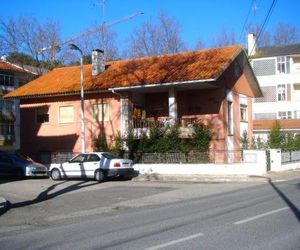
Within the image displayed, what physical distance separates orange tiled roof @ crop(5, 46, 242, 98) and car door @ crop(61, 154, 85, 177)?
691 cm

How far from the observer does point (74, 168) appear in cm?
2611

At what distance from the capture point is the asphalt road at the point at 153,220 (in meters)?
9.01

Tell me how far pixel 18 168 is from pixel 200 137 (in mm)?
10423

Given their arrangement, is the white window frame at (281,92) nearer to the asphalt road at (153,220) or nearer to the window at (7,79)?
the window at (7,79)

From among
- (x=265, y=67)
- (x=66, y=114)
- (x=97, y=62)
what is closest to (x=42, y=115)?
(x=66, y=114)

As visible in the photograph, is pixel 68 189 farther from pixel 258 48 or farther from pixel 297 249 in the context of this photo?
pixel 258 48

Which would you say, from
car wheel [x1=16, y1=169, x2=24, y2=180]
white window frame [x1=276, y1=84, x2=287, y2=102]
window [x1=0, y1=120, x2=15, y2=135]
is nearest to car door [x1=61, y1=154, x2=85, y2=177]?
car wheel [x1=16, y1=169, x2=24, y2=180]

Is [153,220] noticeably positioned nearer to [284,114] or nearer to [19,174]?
[19,174]

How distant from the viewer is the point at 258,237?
9062mm

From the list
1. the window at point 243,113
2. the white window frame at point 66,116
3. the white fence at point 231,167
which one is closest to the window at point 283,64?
the window at point 243,113

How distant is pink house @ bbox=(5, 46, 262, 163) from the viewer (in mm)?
31141

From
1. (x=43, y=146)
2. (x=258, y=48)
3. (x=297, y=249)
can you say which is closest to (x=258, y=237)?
(x=297, y=249)

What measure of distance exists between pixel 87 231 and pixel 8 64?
49.6m

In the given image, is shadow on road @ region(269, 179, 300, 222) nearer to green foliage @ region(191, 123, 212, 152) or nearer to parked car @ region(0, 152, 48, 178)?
green foliage @ region(191, 123, 212, 152)
